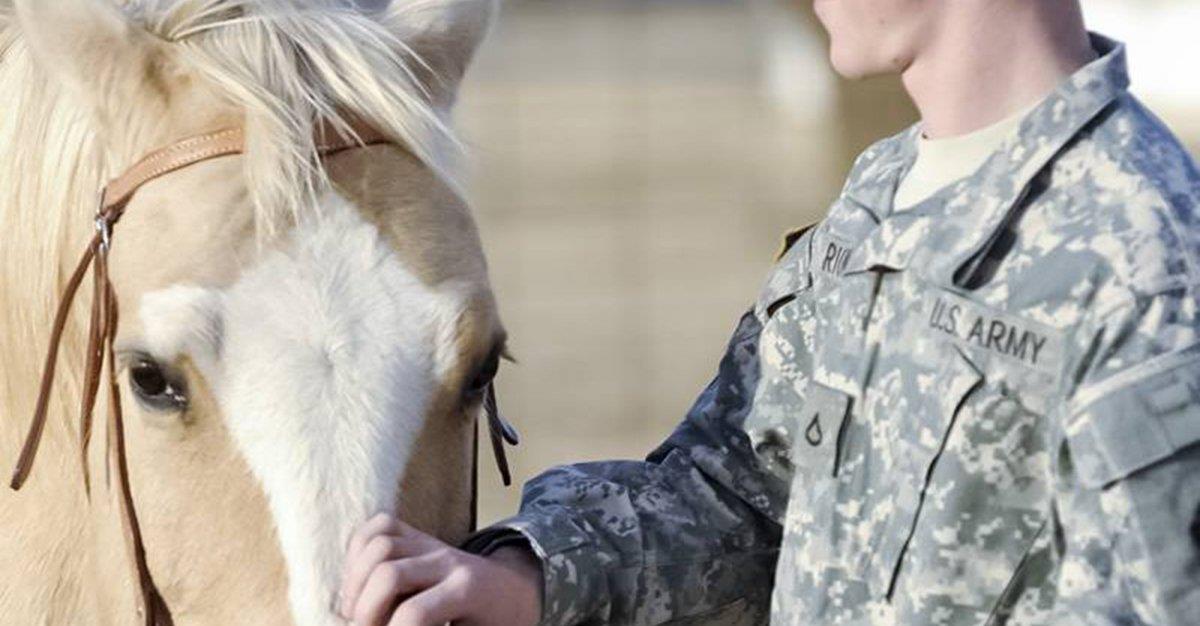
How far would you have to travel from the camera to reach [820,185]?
1208cm

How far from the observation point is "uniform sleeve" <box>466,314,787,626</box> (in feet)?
7.67

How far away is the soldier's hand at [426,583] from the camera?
2.03 meters

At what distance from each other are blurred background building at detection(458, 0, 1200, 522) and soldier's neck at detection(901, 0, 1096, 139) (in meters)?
5.76

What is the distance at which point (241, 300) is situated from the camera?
214 centimetres

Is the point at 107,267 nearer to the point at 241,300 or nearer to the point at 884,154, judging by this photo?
the point at 241,300

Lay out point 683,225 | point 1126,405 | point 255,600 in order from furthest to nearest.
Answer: point 683,225, point 255,600, point 1126,405

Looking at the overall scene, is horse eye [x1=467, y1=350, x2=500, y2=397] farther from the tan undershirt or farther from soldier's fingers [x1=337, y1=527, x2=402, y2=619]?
the tan undershirt

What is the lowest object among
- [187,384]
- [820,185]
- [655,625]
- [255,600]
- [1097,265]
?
[820,185]

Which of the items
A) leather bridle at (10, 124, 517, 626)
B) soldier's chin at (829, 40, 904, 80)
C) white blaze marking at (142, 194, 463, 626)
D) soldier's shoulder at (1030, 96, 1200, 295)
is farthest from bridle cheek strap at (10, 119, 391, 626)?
soldier's shoulder at (1030, 96, 1200, 295)

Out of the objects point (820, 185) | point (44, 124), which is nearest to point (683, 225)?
point (820, 185)

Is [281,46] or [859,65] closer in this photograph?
[859,65]

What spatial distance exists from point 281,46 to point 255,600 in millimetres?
632

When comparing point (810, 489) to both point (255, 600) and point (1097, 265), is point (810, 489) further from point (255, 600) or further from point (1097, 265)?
point (255, 600)

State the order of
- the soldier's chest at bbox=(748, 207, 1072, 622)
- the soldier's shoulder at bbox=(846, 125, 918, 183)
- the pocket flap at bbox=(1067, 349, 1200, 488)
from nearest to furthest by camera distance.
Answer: the pocket flap at bbox=(1067, 349, 1200, 488) → the soldier's chest at bbox=(748, 207, 1072, 622) → the soldier's shoulder at bbox=(846, 125, 918, 183)
